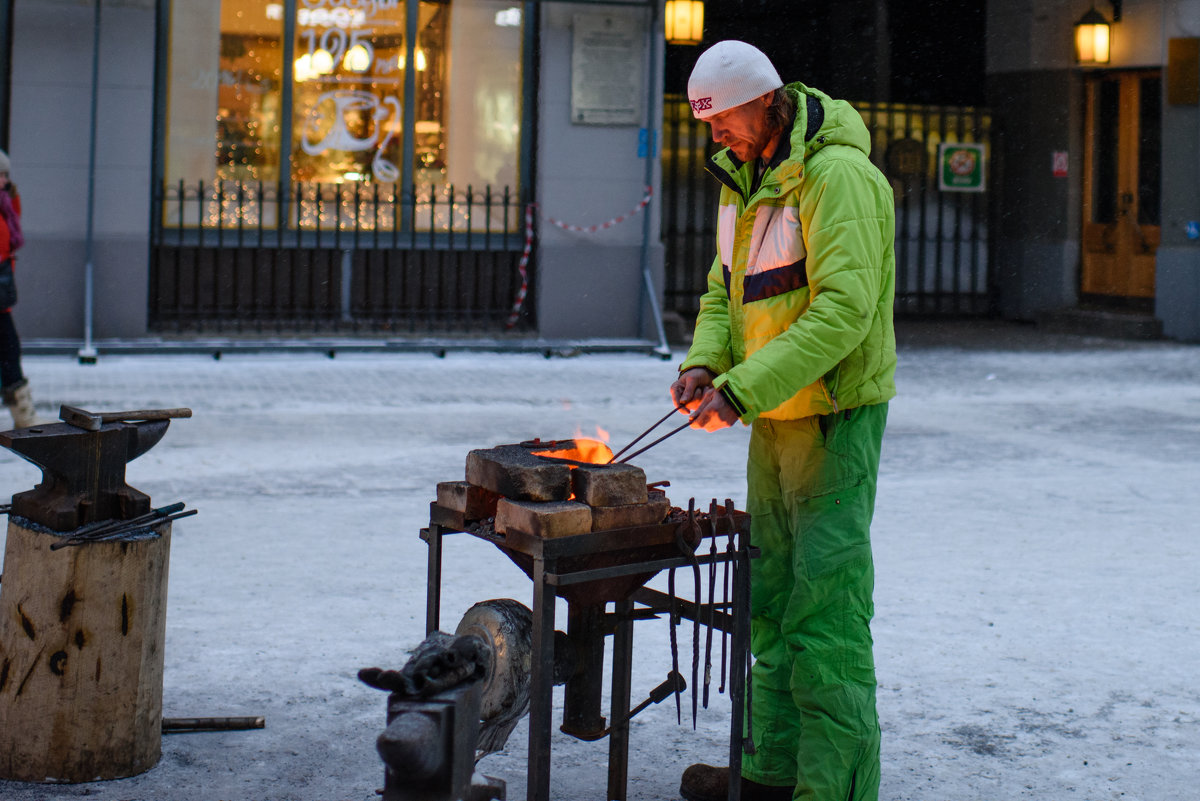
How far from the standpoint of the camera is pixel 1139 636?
545 cm

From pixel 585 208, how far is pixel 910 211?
5.78m

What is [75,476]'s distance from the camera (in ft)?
13.1

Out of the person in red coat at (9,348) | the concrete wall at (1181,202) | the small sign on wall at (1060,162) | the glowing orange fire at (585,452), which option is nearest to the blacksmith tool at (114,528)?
the glowing orange fire at (585,452)

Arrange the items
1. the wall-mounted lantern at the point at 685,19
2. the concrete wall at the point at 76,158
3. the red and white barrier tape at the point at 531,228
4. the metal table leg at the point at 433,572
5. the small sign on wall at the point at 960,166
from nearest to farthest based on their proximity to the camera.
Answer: the metal table leg at the point at 433,572, the concrete wall at the point at 76,158, the red and white barrier tape at the point at 531,228, the wall-mounted lantern at the point at 685,19, the small sign on wall at the point at 960,166

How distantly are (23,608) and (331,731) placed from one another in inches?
37.6

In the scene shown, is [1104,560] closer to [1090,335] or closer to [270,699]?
[270,699]

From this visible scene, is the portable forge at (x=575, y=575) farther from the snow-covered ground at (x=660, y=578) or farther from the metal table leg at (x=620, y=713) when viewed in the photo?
the snow-covered ground at (x=660, y=578)

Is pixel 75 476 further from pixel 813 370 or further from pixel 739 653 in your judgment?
pixel 813 370

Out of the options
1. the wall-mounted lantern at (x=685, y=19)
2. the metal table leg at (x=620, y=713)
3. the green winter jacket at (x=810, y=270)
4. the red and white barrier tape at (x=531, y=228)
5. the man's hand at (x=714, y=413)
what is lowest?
the metal table leg at (x=620, y=713)

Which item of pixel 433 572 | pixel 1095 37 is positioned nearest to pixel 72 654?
pixel 433 572

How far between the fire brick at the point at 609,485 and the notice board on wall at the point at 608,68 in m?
11.4

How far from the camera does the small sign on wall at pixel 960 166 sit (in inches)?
731

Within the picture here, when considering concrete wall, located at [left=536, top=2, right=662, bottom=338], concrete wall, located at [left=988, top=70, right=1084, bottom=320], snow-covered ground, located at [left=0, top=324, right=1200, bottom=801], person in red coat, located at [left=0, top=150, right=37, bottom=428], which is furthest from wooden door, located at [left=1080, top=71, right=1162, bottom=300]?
person in red coat, located at [left=0, top=150, right=37, bottom=428]

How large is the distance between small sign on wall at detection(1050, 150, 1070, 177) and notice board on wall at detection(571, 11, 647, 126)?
248 inches
